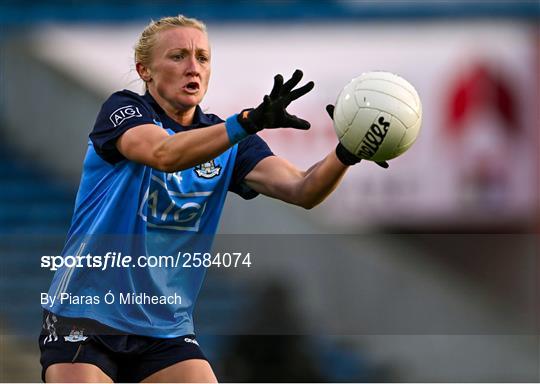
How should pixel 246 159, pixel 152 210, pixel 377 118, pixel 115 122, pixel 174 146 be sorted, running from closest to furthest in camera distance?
1. pixel 174 146
2. pixel 377 118
3. pixel 115 122
4. pixel 152 210
5. pixel 246 159

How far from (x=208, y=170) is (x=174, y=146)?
20.9 inches

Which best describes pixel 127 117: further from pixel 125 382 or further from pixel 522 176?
pixel 522 176

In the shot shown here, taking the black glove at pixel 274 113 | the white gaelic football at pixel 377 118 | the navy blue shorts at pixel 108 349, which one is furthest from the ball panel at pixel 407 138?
the navy blue shorts at pixel 108 349

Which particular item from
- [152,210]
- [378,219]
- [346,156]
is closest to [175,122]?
[152,210]

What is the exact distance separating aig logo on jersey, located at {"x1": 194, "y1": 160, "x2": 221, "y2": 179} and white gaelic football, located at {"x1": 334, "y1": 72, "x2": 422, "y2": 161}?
60cm

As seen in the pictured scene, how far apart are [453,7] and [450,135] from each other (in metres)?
1.25

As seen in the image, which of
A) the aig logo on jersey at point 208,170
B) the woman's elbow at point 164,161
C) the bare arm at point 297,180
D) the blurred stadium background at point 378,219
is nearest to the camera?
the woman's elbow at point 164,161

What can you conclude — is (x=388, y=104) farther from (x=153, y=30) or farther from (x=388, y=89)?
(x=153, y=30)

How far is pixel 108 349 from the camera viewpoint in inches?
168

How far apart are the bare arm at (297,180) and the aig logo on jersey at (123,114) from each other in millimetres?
634

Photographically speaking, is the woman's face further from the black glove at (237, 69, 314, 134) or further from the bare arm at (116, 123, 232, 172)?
the black glove at (237, 69, 314, 134)

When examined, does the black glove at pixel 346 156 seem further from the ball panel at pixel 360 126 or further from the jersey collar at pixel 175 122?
the jersey collar at pixel 175 122

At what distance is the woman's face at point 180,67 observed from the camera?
462 centimetres
